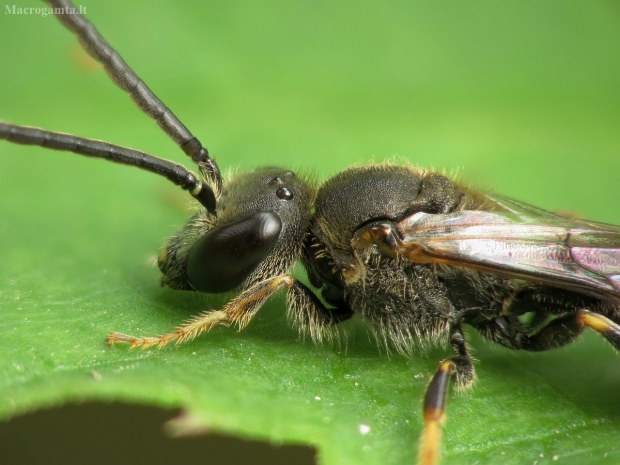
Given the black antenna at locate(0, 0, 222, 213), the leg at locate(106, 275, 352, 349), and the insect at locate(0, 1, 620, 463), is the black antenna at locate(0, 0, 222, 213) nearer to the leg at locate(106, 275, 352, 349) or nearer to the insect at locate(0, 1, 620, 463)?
the insect at locate(0, 1, 620, 463)

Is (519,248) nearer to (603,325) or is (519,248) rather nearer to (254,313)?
(603,325)

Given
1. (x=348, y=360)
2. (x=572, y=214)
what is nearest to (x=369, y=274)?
(x=348, y=360)

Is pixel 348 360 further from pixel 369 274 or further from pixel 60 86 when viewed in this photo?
pixel 60 86

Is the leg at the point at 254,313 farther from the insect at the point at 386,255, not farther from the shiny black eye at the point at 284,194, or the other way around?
the shiny black eye at the point at 284,194

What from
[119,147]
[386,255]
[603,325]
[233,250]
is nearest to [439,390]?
[386,255]

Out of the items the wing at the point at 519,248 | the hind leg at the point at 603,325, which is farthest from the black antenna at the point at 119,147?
the hind leg at the point at 603,325

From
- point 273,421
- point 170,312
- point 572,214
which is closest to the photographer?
point 273,421
